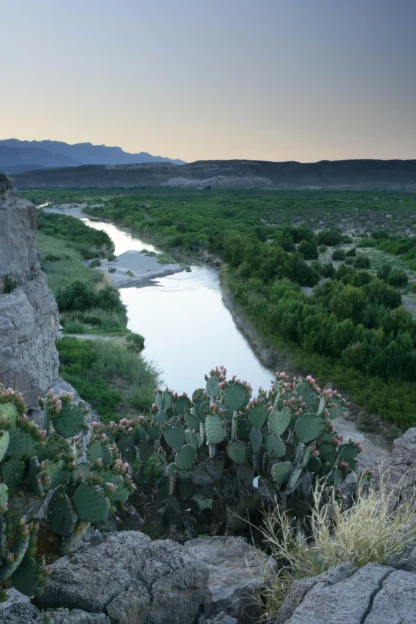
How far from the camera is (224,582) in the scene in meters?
4.37

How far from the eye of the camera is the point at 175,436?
6.20m

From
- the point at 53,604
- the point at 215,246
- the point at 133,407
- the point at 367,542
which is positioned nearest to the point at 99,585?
the point at 53,604

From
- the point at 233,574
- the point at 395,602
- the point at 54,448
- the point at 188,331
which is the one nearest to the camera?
the point at 395,602

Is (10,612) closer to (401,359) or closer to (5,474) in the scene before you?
(5,474)

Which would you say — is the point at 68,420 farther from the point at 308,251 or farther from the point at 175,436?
the point at 308,251

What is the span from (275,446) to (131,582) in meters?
2.24

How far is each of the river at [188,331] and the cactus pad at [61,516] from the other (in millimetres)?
10632

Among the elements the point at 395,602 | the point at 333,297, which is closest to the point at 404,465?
the point at 395,602

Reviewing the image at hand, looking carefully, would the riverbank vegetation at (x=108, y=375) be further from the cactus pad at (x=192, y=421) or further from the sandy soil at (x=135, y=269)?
the sandy soil at (x=135, y=269)

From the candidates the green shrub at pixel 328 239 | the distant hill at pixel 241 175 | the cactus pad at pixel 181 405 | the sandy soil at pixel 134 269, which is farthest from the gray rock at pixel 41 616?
the distant hill at pixel 241 175

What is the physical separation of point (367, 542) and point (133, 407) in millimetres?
8757

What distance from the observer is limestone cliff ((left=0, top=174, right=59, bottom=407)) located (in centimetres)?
826

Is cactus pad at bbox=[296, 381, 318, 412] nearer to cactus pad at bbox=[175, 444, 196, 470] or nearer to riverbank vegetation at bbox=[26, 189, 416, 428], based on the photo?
cactus pad at bbox=[175, 444, 196, 470]

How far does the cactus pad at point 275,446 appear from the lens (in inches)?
219
